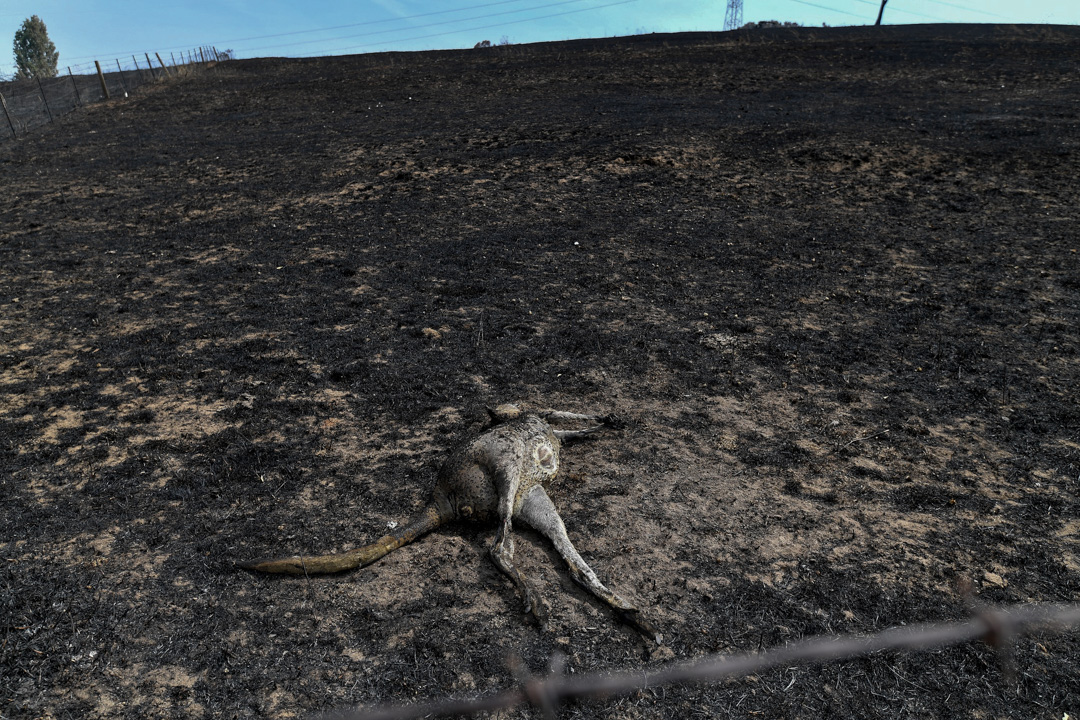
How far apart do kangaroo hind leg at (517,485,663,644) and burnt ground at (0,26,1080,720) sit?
0.30 ft

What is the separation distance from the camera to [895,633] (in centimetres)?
343

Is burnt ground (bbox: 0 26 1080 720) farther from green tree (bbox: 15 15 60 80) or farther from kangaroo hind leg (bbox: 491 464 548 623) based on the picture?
green tree (bbox: 15 15 60 80)

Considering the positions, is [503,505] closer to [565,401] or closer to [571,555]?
[571,555]

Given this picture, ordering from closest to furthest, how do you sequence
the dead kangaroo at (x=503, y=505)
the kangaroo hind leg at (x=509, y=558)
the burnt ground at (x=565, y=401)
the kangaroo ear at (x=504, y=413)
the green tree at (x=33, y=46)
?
the burnt ground at (x=565, y=401) → the kangaroo hind leg at (x=509, y=558) → the dead kangaroo at (x=503, y=505) → the kangaroo ear at (x=504, y=413) → the green tree at (x=33, y=46)

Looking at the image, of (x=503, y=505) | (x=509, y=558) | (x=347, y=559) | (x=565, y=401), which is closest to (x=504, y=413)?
(x=565, y=401)

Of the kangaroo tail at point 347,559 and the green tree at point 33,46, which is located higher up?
the green tree at point 33,46

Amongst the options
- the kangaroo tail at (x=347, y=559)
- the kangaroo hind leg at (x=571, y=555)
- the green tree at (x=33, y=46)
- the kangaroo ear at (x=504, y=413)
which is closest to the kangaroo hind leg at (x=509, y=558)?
the kangaroo hind leg at (x=571, y=555)

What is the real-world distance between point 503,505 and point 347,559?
39.4 inches

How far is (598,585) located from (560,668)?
21.0 inches

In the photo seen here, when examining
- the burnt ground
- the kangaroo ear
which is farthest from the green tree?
the kangaroo ear

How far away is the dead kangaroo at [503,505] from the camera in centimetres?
382

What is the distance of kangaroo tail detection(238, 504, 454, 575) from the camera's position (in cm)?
386

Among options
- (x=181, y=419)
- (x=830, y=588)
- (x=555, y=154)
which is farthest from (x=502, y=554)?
(x=555, y=154)

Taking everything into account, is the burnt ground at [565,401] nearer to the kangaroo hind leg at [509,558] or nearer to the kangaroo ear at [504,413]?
the kangaroo hind leg at [509,558]
